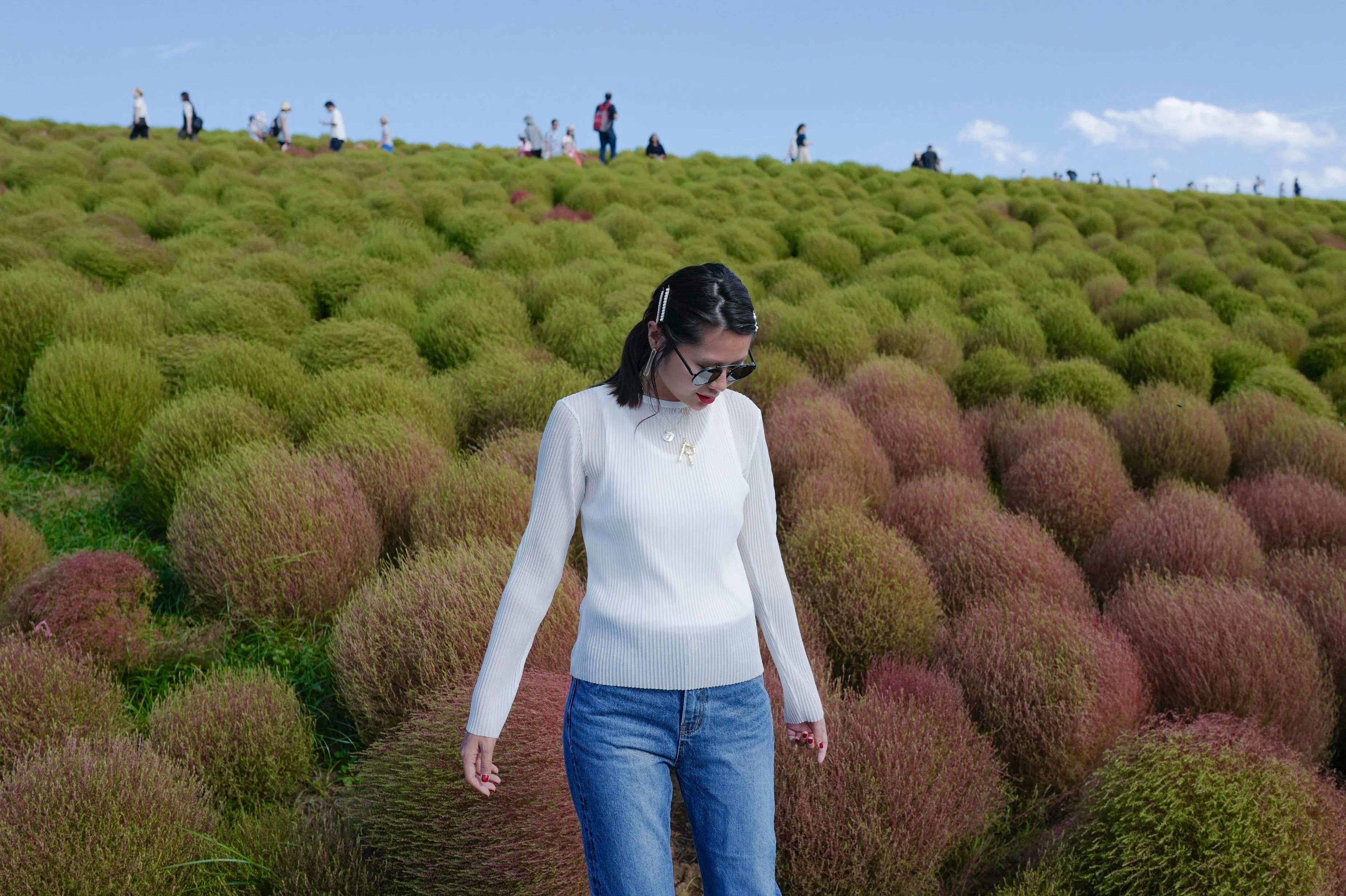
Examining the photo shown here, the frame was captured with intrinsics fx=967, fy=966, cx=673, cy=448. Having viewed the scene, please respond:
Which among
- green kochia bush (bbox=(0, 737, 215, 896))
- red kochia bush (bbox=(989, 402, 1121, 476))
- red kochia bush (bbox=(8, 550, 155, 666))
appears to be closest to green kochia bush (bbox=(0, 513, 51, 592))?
red kochia bush (bbox=(8, 550, 155, 666))

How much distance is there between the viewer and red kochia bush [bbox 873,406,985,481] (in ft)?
20.0

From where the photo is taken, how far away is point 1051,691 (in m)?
3.58

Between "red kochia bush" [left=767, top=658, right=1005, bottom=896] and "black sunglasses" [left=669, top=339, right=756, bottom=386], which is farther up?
"black sunglasses" [left=669, top=339, right=756, bottom=386]

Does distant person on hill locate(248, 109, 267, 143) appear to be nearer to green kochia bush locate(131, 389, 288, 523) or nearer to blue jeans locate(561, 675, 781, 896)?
green kochia bush locate(131, 389, 288, 523)

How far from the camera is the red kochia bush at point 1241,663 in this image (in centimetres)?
371

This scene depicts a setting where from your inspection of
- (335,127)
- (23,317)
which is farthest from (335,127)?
(23,317)

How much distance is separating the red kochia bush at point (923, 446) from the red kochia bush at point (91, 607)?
411 cm

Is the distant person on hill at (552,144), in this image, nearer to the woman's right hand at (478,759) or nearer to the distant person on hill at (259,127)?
the distant person on hill at (259,127)

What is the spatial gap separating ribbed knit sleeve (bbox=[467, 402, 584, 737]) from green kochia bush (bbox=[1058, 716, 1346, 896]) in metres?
2.10

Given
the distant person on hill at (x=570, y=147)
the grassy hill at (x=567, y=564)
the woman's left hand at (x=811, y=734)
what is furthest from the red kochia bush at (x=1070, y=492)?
the distant person on hill at (x=570, y=147)

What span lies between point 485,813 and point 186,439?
11.8 feet

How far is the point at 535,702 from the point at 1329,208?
79.0ft

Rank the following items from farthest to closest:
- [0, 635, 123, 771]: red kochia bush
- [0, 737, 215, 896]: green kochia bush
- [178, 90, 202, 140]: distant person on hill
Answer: [178, 90, 202, 140]: distant person on hill
[0, 635, 123, 771]: red kochia bush
[0, 737, 215, 896]: green kochia bush

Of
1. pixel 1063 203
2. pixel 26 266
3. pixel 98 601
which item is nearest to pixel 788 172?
pixel 1063 203
